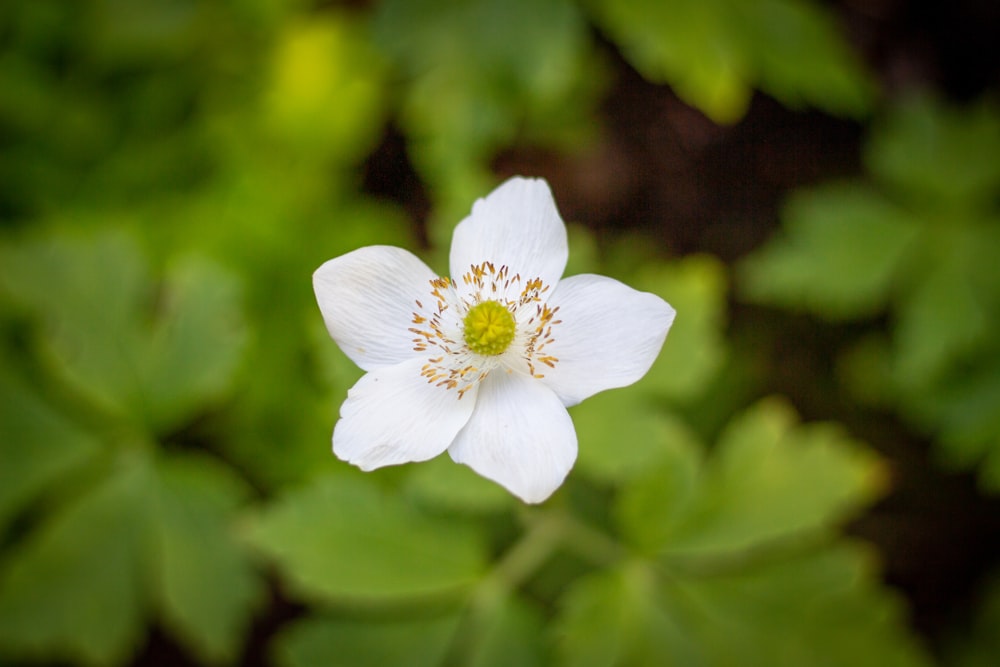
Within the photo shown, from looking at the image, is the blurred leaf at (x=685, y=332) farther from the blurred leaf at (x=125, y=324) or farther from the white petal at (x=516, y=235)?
the blurred leaf at (x=125, y=324)

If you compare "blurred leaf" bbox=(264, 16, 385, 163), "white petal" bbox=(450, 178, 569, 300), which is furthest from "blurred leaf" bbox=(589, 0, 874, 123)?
"white petal" bbox=(450, 178, 569, 300)

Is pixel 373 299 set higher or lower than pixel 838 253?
higher

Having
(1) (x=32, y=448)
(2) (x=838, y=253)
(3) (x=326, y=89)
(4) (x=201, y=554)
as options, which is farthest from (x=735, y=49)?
(1) (x=32, y=448)

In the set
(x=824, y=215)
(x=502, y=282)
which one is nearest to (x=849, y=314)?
(x=824, y=215)

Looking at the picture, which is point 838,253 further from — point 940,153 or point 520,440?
point 520,440

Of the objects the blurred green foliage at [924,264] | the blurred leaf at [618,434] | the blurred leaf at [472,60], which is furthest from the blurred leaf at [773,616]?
the blurred leaf at [472,60]
